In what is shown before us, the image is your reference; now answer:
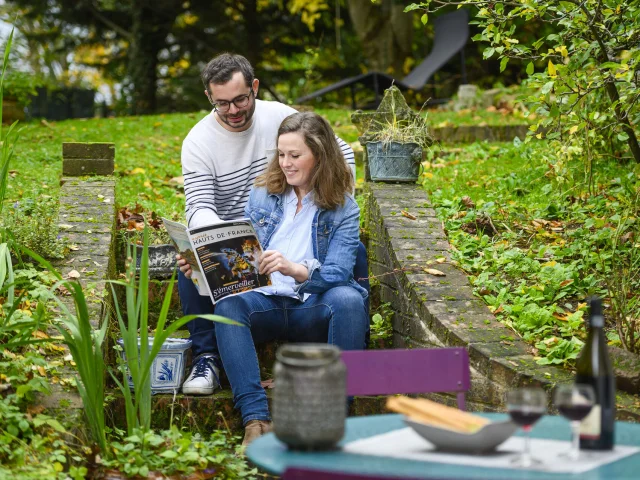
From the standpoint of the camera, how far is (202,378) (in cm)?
414

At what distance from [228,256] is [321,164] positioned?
0.65 meters

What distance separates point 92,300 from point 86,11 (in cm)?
1241

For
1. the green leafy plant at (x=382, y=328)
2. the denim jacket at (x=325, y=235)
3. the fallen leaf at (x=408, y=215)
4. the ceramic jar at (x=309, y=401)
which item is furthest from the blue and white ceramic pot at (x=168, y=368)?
the ceramic jar at (x=309, y=401)

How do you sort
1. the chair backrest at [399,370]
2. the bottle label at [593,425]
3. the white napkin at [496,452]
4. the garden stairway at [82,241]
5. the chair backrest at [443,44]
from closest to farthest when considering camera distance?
the white napkin at [496,452]
the bottle label at [593,425]
the chair backrest at [399,370]
the garden stairway at [82,241]
the chair backrest at [443,44]

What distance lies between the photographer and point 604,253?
4785 millimetres

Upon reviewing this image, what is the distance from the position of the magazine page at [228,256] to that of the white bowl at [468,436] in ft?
5.79

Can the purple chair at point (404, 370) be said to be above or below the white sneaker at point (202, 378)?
above

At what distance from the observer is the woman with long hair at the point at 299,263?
3.91 m

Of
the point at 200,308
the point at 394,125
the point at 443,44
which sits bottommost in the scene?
the point at 200,308

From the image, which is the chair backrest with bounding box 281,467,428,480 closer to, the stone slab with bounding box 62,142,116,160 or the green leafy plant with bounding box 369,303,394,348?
the green leafy plant with bounding box 369,303,394,348

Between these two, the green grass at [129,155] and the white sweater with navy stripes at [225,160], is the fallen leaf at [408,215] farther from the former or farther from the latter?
the green grass at [129,155]

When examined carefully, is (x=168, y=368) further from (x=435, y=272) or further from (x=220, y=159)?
(x=435, y=272)

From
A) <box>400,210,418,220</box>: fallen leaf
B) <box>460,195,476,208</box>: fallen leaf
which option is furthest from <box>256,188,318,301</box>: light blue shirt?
<box>460,195,476,208</box>: fallen leaf

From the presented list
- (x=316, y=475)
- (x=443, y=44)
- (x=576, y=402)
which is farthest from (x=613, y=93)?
(x=443, y=44)
